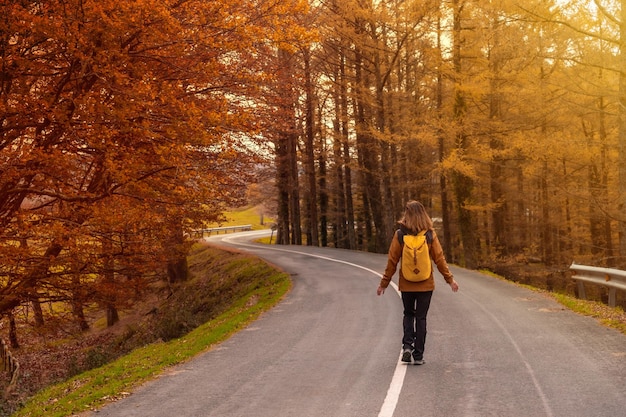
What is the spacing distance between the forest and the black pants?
4.39m

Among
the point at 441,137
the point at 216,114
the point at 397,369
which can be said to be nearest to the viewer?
the point at 397,369

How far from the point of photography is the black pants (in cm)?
747

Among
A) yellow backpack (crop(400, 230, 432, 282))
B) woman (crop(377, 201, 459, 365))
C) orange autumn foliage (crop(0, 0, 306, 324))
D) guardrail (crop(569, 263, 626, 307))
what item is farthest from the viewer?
guardrail (crop(569, 263, 626, 307))

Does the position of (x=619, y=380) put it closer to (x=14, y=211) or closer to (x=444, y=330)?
(x=444, y=330)

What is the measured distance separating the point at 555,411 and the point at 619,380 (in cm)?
148

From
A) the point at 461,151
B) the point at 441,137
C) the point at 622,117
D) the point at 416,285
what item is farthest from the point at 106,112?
the point at 441,137

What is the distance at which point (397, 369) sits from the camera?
24.1ft

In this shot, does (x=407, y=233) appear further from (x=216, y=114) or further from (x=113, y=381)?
(x=113, y=381)

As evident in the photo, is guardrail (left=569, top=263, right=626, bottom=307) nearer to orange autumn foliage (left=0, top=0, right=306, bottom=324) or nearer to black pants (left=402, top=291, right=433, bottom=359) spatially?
black pants (left=402, top=291, right=433, bottom=359)

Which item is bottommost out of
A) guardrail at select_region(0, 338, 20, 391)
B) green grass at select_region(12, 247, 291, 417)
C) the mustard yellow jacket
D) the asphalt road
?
guardrail at select_region(0, 338, 20, 391)

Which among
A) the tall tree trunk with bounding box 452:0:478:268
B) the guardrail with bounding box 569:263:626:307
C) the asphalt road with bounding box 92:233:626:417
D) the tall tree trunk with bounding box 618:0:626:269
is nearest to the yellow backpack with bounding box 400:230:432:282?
the asphalt road with bounding box 92:233:626:417

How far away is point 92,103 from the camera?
971cm

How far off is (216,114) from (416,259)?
4.29 metres

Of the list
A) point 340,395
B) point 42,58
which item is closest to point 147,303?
point 42,58
